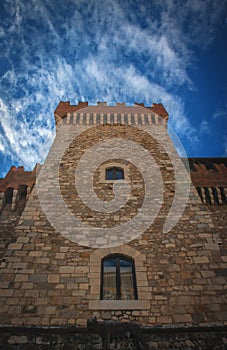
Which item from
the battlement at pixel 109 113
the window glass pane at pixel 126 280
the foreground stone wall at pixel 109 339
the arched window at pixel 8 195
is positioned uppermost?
the battlement at pixel 109 113

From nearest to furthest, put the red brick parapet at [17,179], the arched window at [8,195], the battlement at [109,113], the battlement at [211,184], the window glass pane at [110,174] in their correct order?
the window glass pane at [110,174]
the arched window at [8,195]
the red brick parapet at [17,179]
the battlement at [211,184]
the battlement at [109,113]

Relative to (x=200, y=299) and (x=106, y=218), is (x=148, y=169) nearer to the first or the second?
(x=106, y=218)

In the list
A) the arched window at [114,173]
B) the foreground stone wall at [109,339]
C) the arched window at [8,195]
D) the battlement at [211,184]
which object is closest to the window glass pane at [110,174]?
the arched window at [114,173]

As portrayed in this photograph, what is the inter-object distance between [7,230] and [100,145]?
16.4 ft

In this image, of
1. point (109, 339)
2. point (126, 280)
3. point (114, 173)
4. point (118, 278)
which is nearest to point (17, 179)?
point (114, 173)

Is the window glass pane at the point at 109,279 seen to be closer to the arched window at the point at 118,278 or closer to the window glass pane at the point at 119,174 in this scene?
the arched window at the point at 118,278

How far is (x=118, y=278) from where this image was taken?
222 inches

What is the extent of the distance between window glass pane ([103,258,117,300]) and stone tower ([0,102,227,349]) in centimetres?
2

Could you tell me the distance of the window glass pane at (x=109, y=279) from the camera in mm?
5340

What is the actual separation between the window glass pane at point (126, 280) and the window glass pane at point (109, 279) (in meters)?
0.20

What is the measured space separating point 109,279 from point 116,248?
2.60ft

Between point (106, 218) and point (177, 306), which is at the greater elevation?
point (106, 218)

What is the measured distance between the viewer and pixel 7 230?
25.9 feet

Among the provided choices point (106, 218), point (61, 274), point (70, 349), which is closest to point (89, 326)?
point (70, 349)
